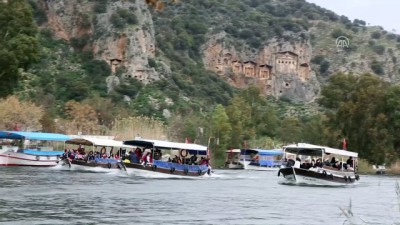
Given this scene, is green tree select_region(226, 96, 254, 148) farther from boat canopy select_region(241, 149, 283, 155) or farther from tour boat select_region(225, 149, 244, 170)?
boat canopy select_region(241, 149, 283, 155)

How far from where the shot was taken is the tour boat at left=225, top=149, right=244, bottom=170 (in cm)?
10419

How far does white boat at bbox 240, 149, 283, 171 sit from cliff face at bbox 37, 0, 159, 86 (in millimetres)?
37136

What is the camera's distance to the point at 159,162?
194 ft

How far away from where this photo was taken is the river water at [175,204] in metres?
28.3

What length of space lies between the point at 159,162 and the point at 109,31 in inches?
3238

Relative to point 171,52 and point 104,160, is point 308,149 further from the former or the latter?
point 171,52

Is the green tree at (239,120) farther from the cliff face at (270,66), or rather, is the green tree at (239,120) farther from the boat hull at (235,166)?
the cliff face at (270,66)

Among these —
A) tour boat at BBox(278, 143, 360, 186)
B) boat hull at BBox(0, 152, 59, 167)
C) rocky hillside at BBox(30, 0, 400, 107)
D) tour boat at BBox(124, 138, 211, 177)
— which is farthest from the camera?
rocky hillside at BBox(30, 0, 400, 107)

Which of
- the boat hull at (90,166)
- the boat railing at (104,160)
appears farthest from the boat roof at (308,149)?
the boat railing at (104,160)

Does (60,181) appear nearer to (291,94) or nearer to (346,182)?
(346,182)

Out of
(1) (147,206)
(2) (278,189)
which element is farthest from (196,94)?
(1) (147,206)

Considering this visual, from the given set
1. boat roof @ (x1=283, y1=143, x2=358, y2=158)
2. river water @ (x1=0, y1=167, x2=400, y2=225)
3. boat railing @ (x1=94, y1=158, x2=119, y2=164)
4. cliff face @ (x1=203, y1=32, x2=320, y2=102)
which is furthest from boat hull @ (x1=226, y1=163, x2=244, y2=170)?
cliff face @ (x1=203, y1=32, x2=320, y2=102)

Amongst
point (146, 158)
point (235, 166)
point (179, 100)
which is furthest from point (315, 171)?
point (179, 100)

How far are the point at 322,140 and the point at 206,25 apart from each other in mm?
94338
